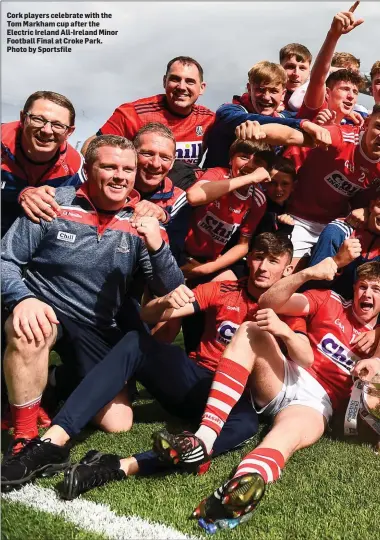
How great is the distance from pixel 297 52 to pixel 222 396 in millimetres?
3596

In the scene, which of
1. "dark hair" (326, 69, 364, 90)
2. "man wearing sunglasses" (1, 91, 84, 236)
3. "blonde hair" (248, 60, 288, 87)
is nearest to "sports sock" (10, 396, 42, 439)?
"man wearing sunglasses" (1, 91, 84, 236)

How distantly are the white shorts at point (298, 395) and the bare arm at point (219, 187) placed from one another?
4.00ft

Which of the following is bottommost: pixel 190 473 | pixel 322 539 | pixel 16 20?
pixel 190 473

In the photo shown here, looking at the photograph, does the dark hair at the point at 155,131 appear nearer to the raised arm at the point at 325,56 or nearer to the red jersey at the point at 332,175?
the red jersey at the point at 332,175

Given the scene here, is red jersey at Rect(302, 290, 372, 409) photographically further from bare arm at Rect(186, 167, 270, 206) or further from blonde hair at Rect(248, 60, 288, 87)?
blonde hair at Rect(248, 60, 288, 87)

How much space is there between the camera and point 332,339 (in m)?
4.11

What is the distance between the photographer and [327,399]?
12.9ft

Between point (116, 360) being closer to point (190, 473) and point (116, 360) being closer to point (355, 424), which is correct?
point (190, 473)

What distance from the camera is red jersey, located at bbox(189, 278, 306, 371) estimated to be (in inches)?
162

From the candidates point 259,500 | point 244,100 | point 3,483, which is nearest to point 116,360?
point 3,483

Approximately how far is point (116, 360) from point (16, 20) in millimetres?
1895

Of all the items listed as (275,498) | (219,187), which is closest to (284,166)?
(219,187)

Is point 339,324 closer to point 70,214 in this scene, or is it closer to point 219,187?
point 219,187

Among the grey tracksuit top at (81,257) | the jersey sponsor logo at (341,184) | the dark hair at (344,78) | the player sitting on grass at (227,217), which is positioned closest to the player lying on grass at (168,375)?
the grey tracksuit top at (81,257)
